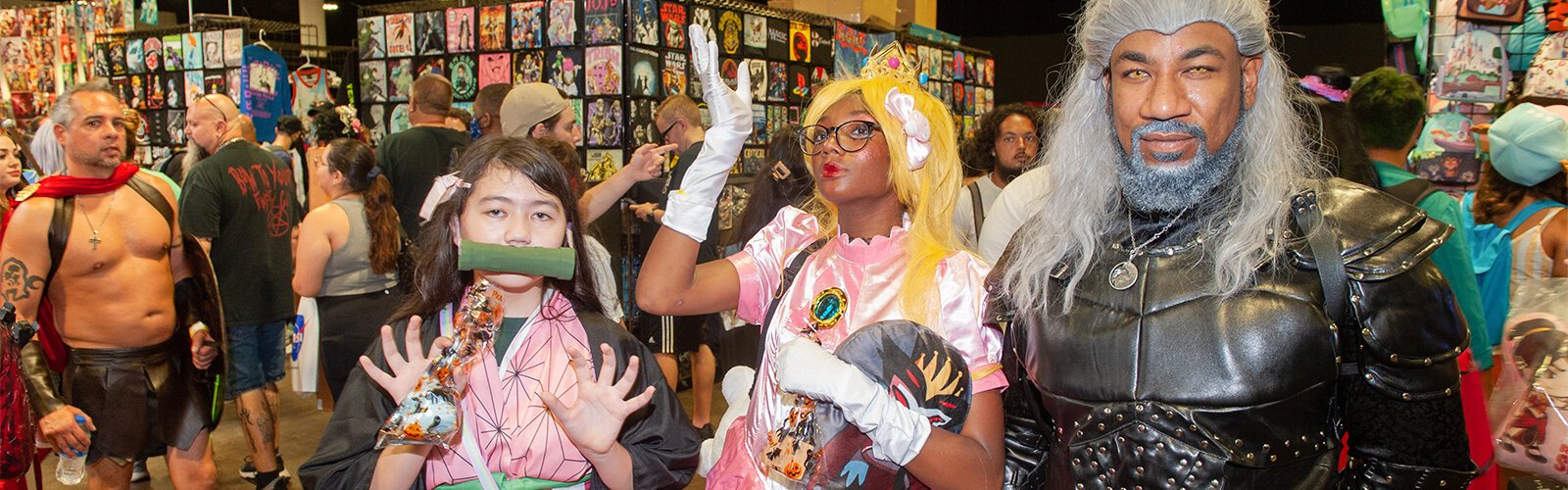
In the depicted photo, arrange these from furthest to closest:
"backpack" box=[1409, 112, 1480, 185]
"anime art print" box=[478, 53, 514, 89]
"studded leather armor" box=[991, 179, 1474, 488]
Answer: "anime art print" box=[478, 53, 514, 89] < "backpack" box=[1409, 112, 1480, 185] < "studded leather armor" box=[991, 179, 1474, 488]

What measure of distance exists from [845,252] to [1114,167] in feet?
1.75

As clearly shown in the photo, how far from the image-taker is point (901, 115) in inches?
76.0

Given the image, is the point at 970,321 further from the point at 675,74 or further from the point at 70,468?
the point at 675,74

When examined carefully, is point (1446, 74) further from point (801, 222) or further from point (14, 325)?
point (14, 325)

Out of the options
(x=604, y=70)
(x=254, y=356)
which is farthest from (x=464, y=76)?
(x=254, y=356)

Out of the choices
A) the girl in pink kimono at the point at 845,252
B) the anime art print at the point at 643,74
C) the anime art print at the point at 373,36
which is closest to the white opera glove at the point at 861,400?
the girl in pink kimono at the point at 845,252

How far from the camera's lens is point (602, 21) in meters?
5.64

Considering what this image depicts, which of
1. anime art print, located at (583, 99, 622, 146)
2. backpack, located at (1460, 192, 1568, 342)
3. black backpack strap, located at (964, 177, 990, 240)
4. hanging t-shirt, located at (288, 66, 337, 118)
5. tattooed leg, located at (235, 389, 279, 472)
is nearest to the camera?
backpack, located at (1460, 192, 1568, 342)

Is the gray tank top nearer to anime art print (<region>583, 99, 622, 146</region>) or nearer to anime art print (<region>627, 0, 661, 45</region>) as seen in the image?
anime art print (<region>583, 99, 622, 146</region>)

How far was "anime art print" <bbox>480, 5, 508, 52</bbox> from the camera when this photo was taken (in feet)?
19.6

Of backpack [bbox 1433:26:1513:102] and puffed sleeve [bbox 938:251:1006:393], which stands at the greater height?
backpack [bbox 1433:26:1513:102]

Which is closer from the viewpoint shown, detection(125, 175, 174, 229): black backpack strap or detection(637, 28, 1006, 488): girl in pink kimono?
detection(637, 28, 1006, 488): girl in pink kimono

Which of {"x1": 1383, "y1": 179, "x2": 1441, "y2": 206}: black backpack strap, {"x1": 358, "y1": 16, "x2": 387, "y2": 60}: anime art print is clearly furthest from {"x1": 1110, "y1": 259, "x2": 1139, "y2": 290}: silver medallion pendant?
{"x1": 358, "y1": 16, "x2": 387, "y2": 60}: anime art print

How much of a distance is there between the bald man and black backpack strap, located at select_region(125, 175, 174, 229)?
64 cm
